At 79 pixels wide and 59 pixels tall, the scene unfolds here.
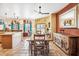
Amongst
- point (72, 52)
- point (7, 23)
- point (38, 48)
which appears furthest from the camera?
point (7, 23)

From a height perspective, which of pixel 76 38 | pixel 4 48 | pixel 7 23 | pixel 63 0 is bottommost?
pixel 4 48

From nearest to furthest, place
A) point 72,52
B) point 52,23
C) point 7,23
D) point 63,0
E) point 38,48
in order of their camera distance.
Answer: point 63,0
point 72,52
point 38,48
point 7,23
point 52,23

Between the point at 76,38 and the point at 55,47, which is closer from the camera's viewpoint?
the point at 76,38

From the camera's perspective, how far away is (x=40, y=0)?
3.39 metres

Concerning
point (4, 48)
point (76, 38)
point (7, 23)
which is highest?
point (7, 23)

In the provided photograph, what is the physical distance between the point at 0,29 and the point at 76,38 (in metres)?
2.91

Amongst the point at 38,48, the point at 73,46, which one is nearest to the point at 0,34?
the point at 38,48

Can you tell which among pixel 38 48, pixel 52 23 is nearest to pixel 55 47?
pixel 38 48

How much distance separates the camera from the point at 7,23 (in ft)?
19.3

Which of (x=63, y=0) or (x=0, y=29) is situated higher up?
(x=63, y=0)

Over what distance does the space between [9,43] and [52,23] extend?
3427mm

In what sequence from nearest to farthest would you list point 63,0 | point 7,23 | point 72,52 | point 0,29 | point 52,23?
1. point 63,0
2. point 72,52
3. point 7,23
4. point 0,29
5. point 52,23

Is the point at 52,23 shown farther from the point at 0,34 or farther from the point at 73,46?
the point at 73,46

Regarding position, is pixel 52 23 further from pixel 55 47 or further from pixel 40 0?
pixel 40 0
